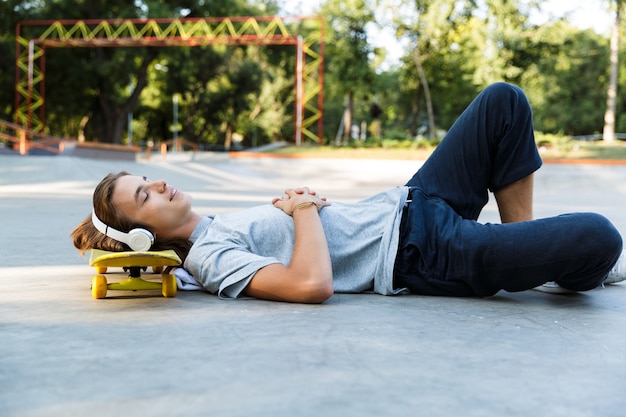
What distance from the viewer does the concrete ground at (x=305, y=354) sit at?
4.96 ft

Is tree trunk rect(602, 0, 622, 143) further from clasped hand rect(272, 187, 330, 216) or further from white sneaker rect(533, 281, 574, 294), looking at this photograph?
clasped hand rect(272, 187, 330, 216)

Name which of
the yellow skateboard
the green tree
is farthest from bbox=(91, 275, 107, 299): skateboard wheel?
the green tree

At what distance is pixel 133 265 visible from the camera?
262cm

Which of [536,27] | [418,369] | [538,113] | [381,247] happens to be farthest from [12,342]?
[538,113]

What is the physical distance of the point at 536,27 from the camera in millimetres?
25531

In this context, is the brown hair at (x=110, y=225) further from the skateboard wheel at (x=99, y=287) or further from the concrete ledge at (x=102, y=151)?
the concrete ledge at (x=102, y=151)

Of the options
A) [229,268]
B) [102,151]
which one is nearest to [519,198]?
[229,268]

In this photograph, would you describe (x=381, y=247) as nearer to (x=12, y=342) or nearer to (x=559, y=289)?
(x=559, y=289)

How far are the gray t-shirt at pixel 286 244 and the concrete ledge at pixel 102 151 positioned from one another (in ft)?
62.5

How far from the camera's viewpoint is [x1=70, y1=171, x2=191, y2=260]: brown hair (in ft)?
9.04

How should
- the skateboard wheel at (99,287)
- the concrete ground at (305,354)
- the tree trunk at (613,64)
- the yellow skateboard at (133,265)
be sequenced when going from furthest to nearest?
the tree trunk at (613,64) → the skateboard wheel at (99,287) → the yellow skateboard at (133,265) → the concrete ground at (305,354)

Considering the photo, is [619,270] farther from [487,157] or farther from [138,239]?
[138,239]

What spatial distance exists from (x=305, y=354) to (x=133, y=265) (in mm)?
983

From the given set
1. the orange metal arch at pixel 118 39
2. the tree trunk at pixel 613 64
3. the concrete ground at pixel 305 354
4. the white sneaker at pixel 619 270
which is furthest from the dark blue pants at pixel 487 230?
the tree trunk at pixel 613 64
